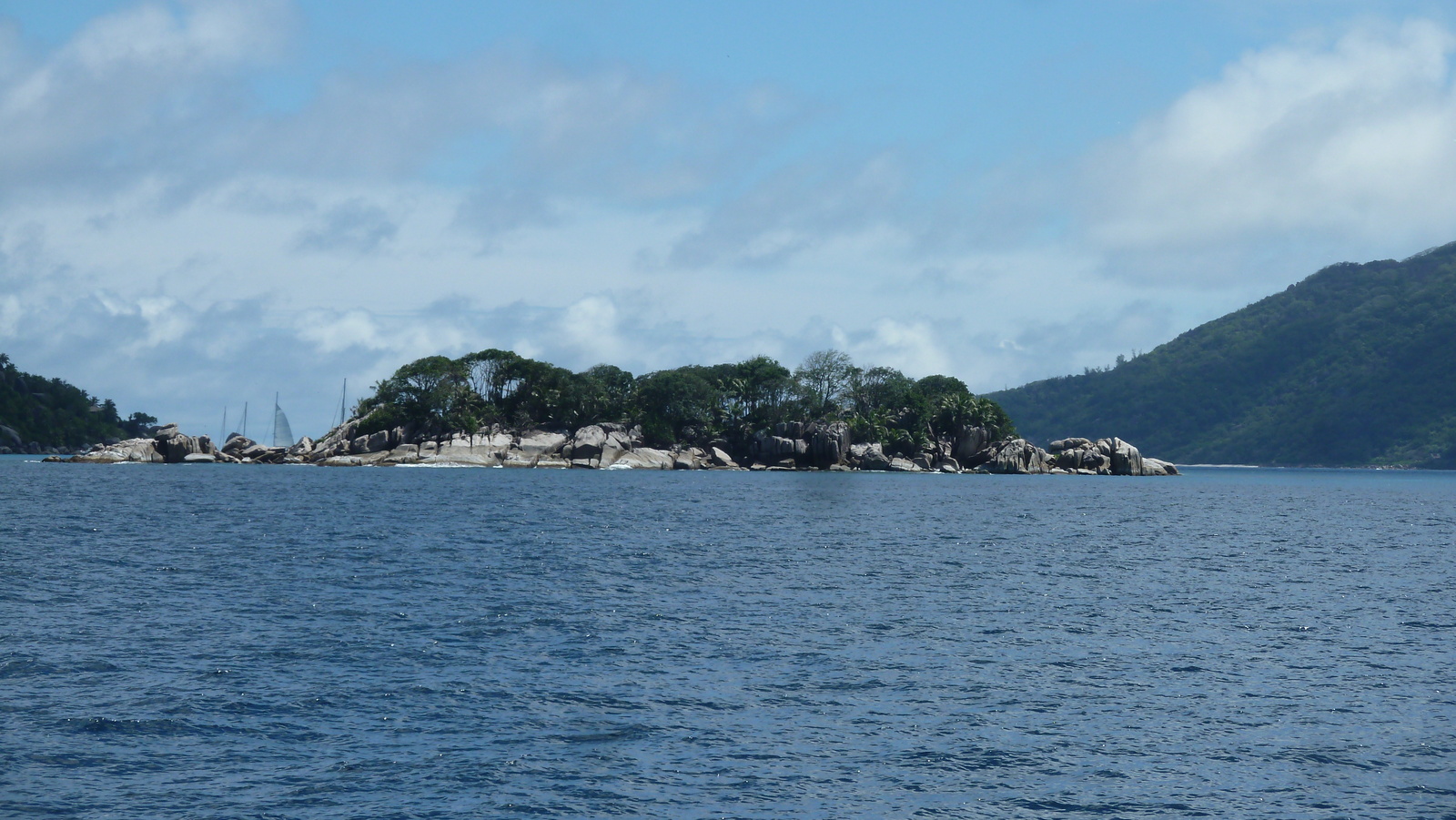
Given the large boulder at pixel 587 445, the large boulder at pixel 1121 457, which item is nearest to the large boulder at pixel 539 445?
the large boulder at pixel 587 445

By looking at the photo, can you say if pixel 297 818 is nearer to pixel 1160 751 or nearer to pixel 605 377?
pixel 1160 751

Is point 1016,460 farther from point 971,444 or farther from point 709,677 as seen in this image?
point 709,677

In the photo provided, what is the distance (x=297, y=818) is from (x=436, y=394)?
161 m

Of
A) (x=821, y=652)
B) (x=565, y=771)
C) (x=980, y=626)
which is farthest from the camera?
(x=980, y=626)

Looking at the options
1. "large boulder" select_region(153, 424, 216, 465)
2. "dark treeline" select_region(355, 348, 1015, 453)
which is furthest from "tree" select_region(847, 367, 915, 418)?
"large boulder" select_region(153, 424, 216, 465)

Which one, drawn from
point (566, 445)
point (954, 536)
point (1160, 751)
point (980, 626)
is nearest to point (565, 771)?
point (1160, 751)

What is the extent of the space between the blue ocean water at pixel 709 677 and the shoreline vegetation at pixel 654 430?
114 m

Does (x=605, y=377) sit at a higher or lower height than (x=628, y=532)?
higher

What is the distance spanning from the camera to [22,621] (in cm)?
3192

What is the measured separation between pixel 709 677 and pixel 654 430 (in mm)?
158209

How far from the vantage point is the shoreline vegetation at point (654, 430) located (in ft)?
569

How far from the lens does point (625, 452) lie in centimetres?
17525

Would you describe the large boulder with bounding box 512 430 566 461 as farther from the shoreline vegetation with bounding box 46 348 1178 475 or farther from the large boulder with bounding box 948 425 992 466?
the large boulder with bounding box 948 425 992 466

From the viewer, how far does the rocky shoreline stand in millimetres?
171250
